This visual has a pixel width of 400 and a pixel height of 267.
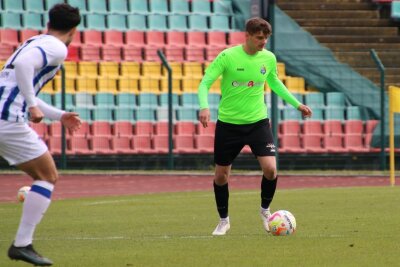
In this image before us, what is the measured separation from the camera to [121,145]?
28.6 metres

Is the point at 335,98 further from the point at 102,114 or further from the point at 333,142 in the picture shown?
the point at 102,114

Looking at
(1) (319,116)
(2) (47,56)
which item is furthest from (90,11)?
(2) (47,56)

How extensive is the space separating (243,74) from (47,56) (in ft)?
12.1

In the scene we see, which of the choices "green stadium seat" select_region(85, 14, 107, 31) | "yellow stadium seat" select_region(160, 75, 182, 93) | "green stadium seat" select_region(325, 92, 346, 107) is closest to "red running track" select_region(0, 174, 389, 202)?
"yellow stadium seat" select_region(160, 75, 182, 93)

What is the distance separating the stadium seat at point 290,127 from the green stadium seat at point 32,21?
650 cm

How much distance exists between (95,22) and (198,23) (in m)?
2.75

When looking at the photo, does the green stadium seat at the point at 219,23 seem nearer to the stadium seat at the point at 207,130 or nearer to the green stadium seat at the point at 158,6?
the green stadium seat at the point at 158,6

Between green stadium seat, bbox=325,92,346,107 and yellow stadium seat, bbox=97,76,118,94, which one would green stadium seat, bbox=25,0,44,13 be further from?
green stadium seat, bbox=325,92,346,107

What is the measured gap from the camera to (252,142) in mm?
12789

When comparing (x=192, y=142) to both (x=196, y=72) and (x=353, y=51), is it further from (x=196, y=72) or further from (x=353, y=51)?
(x=353, y=51)

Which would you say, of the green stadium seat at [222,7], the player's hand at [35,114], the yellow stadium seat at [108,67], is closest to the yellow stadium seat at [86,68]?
the yellow stadium seat at [108,67]

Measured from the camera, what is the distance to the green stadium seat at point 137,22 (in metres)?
31.9

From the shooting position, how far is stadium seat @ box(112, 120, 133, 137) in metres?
28.7

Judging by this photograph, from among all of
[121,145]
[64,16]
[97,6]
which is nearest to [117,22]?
[97,6]
